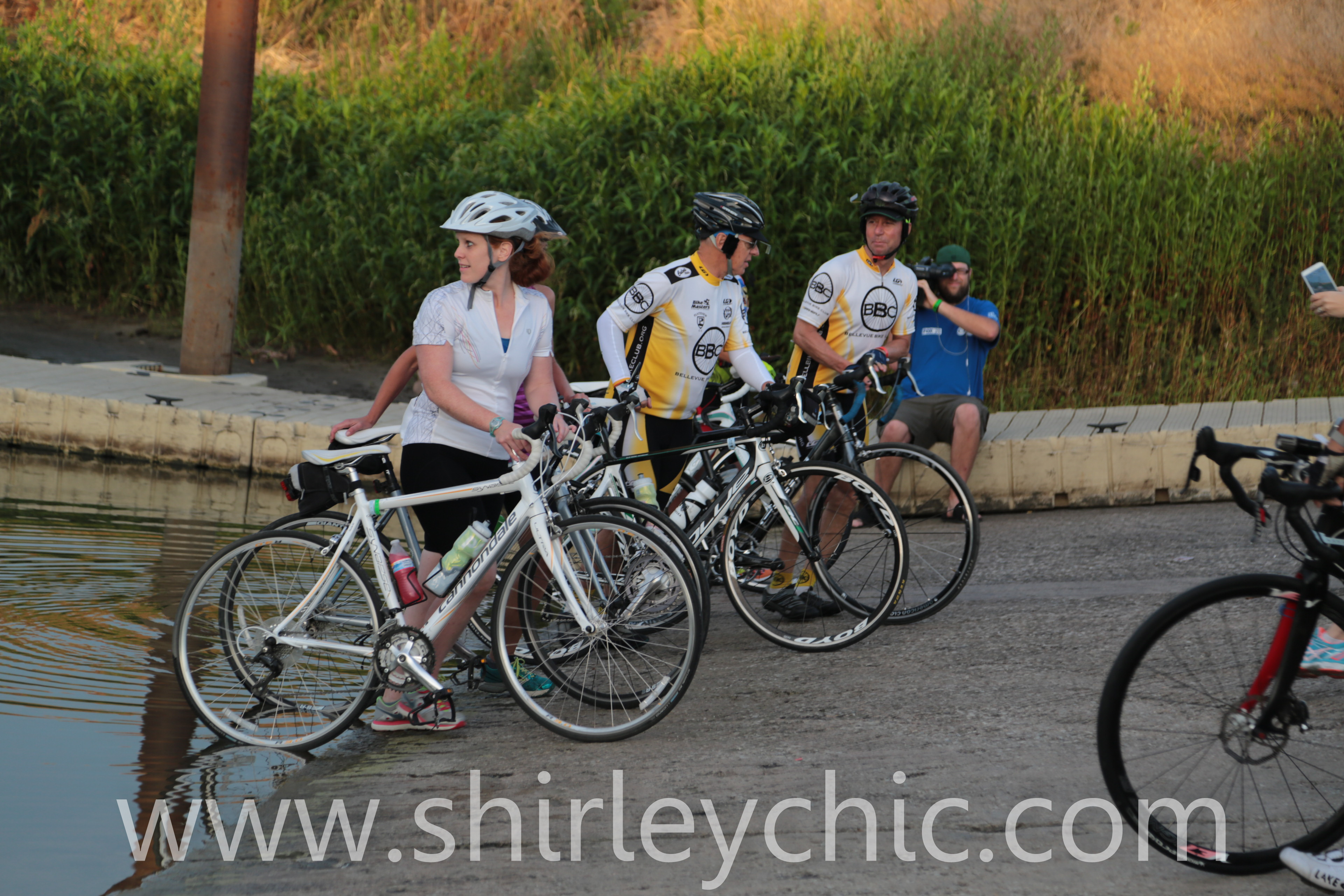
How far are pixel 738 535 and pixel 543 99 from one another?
10.3 metres

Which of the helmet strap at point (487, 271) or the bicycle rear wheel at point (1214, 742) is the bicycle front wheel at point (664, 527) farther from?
the bicycle rear wheel at point (1214, 742)

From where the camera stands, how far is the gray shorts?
828 centimetres

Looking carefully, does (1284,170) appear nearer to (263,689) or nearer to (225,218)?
(225,218)

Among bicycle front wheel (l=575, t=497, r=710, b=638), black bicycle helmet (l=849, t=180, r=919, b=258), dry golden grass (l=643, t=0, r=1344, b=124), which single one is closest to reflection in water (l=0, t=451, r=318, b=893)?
bicycle front wheel (l=575, t=497, r=710, b=638)

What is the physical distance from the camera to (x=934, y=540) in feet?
21.2

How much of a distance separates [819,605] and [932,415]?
2.61 metres

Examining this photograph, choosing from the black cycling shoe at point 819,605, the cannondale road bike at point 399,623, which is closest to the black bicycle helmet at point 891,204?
the black cycling shoe at point 819,605

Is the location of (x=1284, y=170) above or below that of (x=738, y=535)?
above

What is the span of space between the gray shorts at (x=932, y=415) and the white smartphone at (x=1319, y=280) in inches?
147

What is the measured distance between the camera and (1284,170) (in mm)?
12242

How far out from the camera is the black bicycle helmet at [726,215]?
6.08 metres

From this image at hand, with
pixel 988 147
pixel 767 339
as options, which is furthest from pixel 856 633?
pixel 988 147

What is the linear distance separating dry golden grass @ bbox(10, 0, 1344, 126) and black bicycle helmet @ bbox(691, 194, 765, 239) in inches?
317

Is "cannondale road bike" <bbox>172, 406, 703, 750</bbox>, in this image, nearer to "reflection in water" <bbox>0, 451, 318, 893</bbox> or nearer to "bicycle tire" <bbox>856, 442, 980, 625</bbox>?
"reflection in water" <bbox>0, 451, 318, 893</bbox>
